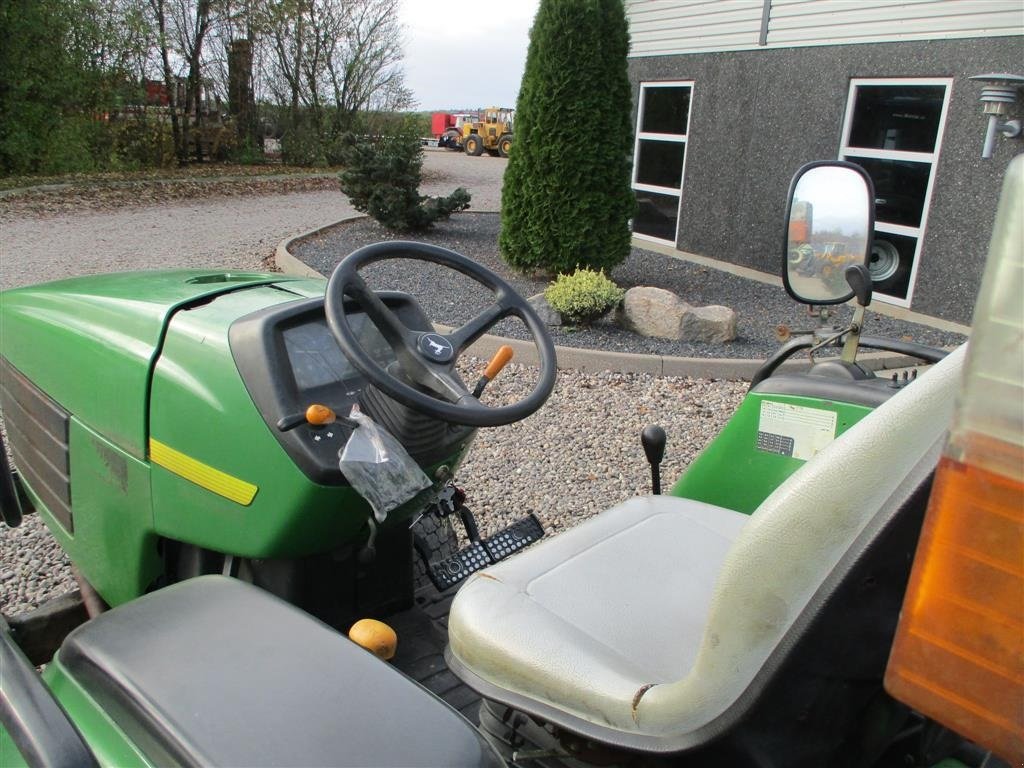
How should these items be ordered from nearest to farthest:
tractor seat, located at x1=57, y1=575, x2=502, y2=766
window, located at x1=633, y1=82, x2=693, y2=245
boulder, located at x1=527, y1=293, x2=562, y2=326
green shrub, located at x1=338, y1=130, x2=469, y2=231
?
1. tractor seat, located at x1=57, y1=575, x2=502, y2=766
2. boulder, located at x1=527, y1=293, x2=562, y2=326
3. green shrub, located at x1=338, y1=130, x2=469, y2=231
4. window, located at x1=633, y1=82, x2=693, y2=245

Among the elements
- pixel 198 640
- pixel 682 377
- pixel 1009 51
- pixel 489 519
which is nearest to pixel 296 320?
pixel 198 640

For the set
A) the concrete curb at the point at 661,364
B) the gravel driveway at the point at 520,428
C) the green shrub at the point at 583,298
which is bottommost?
the gravel driveway at the point at 520,428

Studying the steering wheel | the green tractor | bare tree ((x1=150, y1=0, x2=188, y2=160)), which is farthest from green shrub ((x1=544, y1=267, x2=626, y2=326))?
bare tree ((x1=150, y1=0, x2=188, y2=160))

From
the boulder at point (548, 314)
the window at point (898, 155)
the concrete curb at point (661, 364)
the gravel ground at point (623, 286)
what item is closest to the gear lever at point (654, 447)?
the concrete curb at point (661, 364)

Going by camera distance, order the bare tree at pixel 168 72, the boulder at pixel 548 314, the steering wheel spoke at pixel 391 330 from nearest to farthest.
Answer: the steering wheel spoke at pixel 391 330
the boulder at pixel 548 314
the bare tree at pixel 168 72

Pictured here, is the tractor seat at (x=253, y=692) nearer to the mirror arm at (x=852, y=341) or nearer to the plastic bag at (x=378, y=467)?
the plastic bag at (x=378, y=467)

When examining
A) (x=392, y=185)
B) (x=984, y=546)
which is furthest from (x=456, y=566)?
(x=392, y=185)

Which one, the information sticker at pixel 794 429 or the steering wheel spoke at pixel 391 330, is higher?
the steering wheel spoke at pixel 391 330

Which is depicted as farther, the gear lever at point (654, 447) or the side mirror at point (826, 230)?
the gear lever at point (654, 447)

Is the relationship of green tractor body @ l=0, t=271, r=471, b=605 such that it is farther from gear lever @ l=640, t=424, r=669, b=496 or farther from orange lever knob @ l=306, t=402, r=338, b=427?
gear lever @ l=640, t=424, r=669, b=496

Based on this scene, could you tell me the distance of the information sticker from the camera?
211 centimetres

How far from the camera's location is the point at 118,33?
1578 cm

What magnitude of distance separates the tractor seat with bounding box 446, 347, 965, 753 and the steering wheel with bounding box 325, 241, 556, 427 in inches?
12.7

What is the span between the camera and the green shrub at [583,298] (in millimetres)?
6211
